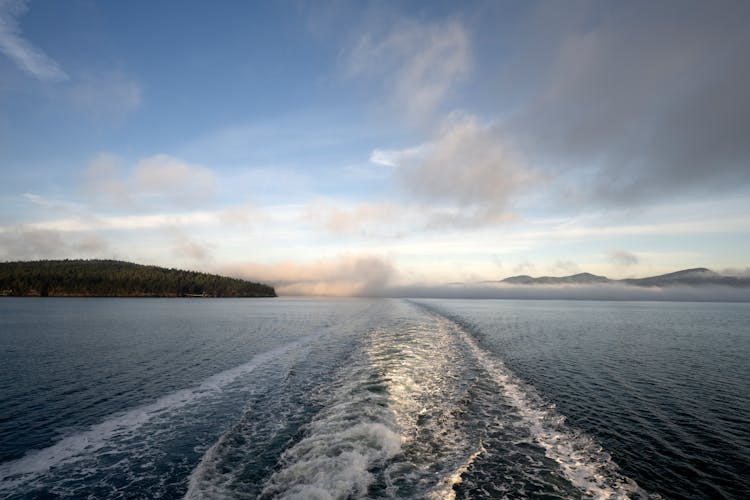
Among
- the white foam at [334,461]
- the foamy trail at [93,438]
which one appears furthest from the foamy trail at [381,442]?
the foamy trail at [93,438]

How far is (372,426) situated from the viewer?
14.9 metres

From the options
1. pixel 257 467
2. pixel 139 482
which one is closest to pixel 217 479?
pixel 257 467

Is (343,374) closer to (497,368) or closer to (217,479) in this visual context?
(497,368)

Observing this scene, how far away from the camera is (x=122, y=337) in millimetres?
43281

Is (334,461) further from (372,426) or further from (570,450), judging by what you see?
(570,450)

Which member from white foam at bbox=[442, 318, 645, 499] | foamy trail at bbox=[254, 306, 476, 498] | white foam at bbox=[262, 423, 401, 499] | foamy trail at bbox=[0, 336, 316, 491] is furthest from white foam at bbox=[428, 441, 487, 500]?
foamy trail at bbox=[0, 336, 316, 491]

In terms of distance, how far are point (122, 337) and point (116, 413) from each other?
31720 mm

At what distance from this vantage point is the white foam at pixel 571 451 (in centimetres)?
1085

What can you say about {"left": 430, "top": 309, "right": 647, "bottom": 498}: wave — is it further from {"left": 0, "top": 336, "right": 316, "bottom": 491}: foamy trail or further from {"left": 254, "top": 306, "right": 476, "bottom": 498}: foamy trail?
{"left": 0, "top": 336, "right": 316, "bottom": 491}: foamy trail

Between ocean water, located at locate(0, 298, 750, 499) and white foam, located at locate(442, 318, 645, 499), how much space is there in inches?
3.0

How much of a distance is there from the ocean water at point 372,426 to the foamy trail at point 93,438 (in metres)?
0.09

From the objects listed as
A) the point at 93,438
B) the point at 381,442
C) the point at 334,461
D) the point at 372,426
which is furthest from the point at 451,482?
the point at 93,438

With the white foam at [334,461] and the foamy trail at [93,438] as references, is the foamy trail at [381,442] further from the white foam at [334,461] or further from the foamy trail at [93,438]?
the foamy trail at [93,438]

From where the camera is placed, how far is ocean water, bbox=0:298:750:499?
1108 cm
